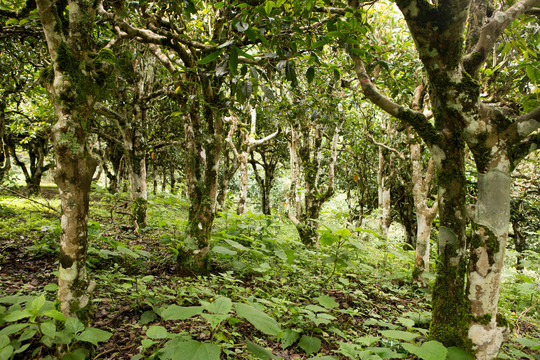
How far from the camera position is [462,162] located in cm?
261

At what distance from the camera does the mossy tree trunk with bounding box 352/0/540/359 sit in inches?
95.0

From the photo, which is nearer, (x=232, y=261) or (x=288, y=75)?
(x=288, y=75)

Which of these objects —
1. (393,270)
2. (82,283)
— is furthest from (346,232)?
(393,270)

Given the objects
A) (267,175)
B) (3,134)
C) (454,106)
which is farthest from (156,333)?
(267,175)

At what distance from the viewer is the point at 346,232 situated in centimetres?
364

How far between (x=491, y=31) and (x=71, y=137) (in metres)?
3.67

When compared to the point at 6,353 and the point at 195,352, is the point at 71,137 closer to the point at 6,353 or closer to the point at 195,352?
the point at 6,353

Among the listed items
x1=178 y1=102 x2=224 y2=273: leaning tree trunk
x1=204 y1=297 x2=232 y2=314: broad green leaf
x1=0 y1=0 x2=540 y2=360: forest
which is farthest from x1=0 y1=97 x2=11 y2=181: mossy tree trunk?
x1=204 y1=297 x2=232 y2=314: broad green leaf

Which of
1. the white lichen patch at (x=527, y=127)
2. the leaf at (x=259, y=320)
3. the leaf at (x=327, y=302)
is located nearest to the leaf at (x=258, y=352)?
the leaf at (x=259, y=320)

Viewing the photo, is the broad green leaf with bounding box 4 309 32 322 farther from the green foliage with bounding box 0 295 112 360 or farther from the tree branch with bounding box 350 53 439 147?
the tree branch with bounding box 350 53 439 147

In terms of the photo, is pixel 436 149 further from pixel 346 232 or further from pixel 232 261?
pixel 232 261

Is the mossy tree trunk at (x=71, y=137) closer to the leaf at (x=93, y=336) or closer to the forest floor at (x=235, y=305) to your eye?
the leaf at (x=93, y=336)

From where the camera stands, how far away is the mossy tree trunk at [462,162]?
2414mm

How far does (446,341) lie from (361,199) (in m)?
14.2
